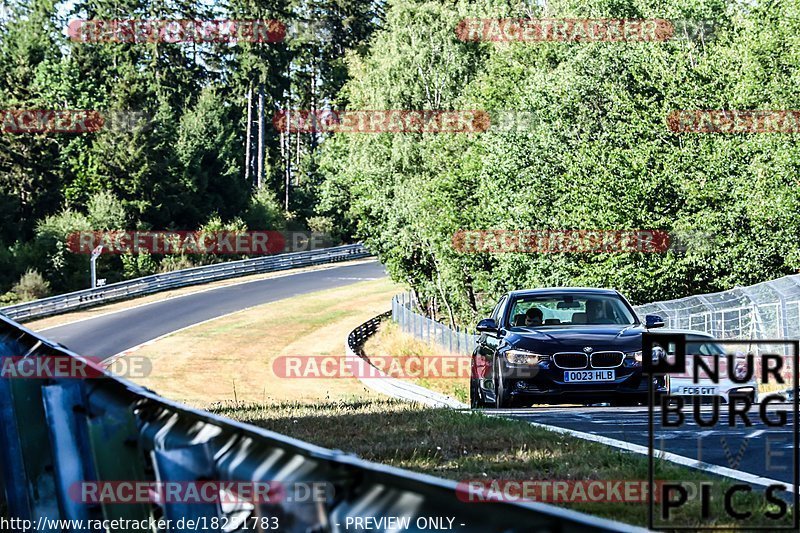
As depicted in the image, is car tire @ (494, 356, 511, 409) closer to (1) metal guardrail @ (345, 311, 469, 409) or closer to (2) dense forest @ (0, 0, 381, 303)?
(1) metal guardrail @ (345, 311, 469, 409)

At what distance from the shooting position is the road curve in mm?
45781

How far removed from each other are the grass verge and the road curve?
33.3 m

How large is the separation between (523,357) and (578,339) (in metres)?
0.67

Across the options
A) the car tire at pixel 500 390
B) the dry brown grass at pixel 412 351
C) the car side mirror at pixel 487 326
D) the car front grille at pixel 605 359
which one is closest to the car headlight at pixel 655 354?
the car front grille at pixel 605 359

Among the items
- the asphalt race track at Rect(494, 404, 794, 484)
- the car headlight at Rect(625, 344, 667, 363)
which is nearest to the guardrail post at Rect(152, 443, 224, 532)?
the asphalt race track at Rect(494, 404, 794, 484)

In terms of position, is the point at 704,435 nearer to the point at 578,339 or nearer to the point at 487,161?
the point at 578,339

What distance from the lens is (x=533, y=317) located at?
1415cm

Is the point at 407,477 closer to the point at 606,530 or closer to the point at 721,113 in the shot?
the point at 606,530

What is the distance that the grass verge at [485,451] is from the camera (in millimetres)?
6316

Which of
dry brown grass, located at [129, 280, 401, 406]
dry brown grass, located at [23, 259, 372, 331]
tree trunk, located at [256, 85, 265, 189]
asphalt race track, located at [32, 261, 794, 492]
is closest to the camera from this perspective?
asphalt race track, located at [32, 261, 794, 492]

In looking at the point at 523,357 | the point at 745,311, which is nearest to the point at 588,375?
the point at 523,357

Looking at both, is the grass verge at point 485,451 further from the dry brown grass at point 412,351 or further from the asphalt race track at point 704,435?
the dry brown grass at point 412,351

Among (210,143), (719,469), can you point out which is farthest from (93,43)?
(719,469)

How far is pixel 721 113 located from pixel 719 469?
33.3 m
